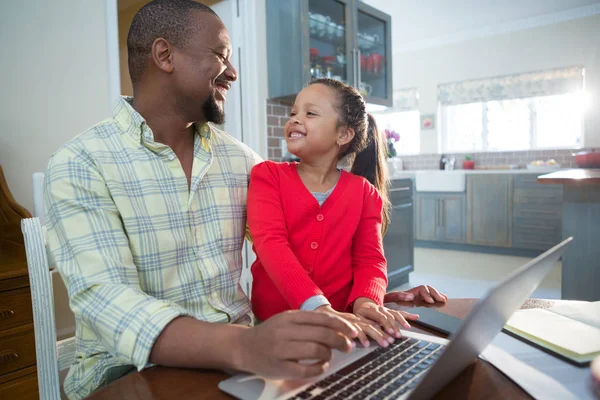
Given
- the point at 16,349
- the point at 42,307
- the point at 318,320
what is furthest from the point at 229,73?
the point at 16,349

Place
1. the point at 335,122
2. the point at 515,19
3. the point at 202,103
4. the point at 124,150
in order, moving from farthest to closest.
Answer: the point at 515,19
the point at 335,122
the point at 202,103
the point at 124,150

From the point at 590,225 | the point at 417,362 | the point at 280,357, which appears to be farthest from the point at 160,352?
the point at 590,225

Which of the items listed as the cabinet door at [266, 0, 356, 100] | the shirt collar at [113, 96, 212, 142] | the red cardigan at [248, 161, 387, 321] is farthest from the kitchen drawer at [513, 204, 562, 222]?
the shirt collar at [113, 96, 212, 142]

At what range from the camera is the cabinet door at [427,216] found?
5.91 m

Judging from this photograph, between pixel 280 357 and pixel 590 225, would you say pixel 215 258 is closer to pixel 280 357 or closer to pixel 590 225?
pixel 280 357

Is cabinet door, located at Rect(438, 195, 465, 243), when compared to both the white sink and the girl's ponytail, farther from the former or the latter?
the girl's ponytail

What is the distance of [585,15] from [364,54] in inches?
136

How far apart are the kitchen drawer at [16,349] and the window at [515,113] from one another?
19.8 feet

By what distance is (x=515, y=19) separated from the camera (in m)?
5.75

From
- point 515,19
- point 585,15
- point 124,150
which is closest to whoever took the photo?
point 124,150

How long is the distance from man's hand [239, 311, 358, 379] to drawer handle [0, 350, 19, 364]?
137cm

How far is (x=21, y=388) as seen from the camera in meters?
1.55

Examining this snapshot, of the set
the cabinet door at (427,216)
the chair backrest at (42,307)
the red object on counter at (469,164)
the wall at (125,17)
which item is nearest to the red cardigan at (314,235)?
the chair backrest at (42,307)

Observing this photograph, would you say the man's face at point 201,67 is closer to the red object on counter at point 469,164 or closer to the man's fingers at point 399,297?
the man's fingers at point 399,297
